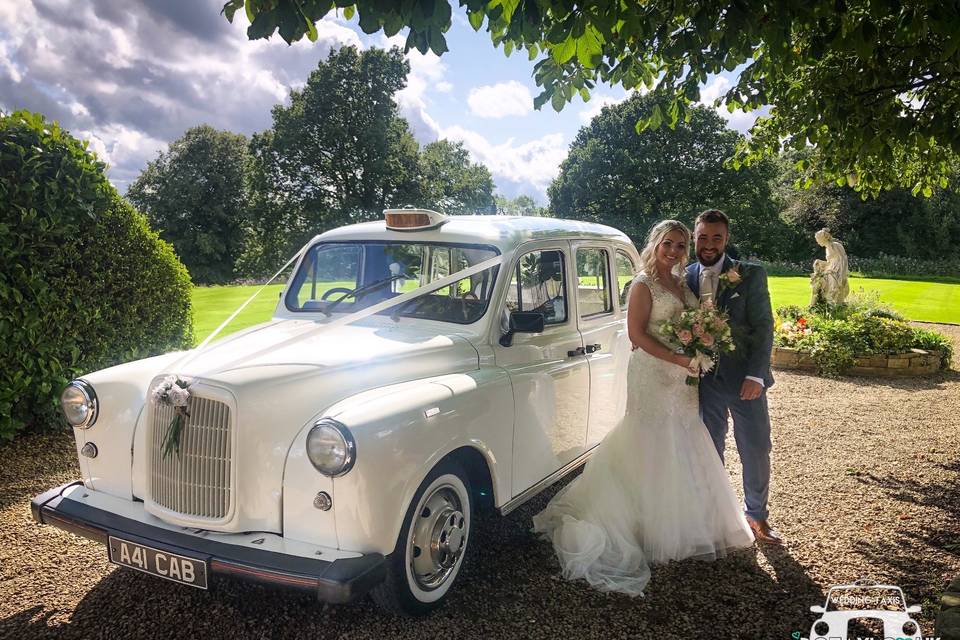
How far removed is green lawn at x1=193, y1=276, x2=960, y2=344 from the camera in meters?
13.0

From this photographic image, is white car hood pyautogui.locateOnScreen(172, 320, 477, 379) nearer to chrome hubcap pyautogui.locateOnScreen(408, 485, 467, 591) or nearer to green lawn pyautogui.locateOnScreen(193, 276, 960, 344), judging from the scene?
chrome hubcap pyautogui.locateOnScreen(408, 485, 467, 591)

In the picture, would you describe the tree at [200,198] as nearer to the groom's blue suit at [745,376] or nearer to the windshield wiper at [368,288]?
the windshield wiper at [368,288]

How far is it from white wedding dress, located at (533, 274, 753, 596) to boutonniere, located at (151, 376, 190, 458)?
7.87 feet

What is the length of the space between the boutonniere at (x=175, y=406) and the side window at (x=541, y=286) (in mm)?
2070

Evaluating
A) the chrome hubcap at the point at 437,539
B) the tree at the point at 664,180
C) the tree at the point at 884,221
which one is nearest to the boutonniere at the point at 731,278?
the chrome hubcap at the point at 437,539

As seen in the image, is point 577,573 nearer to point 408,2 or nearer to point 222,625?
point 222,625

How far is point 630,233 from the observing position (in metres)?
40.9

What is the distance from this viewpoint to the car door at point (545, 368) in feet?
12.7

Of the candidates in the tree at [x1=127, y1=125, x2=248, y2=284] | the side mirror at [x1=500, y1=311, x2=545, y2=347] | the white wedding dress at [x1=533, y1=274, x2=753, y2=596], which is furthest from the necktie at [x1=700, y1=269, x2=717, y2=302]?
the tree at [x1=127, y1=125, x2=248, y2=284]

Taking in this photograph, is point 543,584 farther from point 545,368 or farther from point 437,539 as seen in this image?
point 545,368

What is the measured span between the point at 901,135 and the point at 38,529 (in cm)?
749

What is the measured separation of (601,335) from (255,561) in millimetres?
3157

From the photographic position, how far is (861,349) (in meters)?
10.3

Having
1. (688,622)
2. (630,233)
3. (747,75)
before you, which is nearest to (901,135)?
(747,75)
